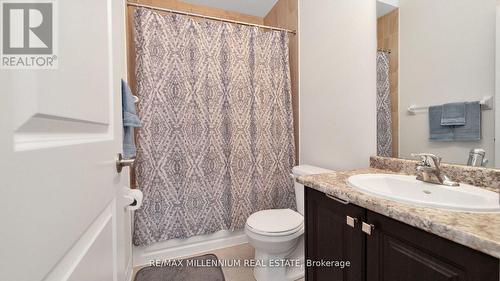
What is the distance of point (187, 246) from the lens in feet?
5.88

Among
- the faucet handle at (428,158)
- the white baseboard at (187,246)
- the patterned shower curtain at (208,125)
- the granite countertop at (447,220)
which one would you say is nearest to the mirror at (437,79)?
the faucet handle at (428,158)

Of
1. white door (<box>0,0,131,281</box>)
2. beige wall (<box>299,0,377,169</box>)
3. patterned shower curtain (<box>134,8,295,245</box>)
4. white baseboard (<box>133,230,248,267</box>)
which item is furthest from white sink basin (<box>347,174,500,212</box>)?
white baseboard (<box>133,230,248,267</box>)

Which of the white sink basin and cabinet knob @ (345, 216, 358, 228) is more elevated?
the white sink basin

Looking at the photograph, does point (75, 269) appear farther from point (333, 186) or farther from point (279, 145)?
point (279, 145)

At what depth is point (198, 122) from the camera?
1.75 meters

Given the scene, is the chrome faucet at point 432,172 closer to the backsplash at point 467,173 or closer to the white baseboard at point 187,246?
the backsplash at point 467,173

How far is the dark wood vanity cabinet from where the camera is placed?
0.54m

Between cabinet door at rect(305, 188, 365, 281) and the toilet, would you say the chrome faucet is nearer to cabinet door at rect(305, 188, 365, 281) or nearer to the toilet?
cabinet door at rect(305, 188, 365, 281)

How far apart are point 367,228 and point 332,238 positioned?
0.21 m

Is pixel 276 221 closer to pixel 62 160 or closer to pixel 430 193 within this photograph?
pixel 430 193

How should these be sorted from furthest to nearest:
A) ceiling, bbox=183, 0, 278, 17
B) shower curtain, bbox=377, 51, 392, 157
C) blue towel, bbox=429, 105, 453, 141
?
ceiling, bbox=183, 0, 278, 17 < shower curtain, bbox=377, 51, 392, 157 < blue towel, bbox=429, 105, 453, 141

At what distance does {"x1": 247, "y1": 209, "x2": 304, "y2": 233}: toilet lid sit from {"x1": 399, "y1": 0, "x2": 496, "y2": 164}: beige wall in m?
0.76

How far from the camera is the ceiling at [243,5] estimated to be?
2135 mm

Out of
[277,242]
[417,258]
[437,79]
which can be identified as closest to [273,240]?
[277,242]
